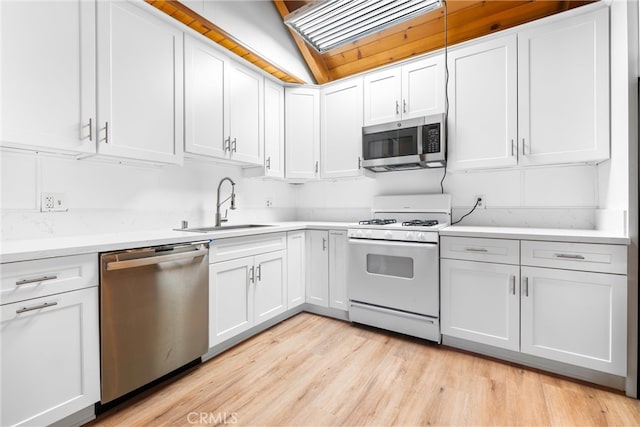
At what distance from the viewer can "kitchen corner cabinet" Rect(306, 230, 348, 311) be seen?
2.71 m

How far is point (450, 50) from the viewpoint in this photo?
7.99ft

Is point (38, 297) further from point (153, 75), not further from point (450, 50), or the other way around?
point (450, 50)

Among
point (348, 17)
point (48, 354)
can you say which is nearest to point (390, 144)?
point (348, 17)

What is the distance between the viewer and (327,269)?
9.18 feet

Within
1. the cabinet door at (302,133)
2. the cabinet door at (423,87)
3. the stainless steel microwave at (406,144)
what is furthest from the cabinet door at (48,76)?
the cabinet door at (423,87)

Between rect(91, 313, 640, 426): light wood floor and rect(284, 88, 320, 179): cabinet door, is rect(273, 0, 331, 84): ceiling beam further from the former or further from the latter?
rect(91, 313, 640, 426): light wood floor

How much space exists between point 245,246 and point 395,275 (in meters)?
1.21

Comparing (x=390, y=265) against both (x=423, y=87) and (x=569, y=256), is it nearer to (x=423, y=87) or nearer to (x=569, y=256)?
(x=569, y=256)

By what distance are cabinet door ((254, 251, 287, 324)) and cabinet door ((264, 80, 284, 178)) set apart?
2.83 ft

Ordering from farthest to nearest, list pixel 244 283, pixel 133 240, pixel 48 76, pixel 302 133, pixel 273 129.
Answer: pixel 302 133 → pixel 273 129 → pixel 244 283 → pixel 133 240 → pixel 48 76

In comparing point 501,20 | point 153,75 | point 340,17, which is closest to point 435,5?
point 340,17

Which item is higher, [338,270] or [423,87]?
[423,87]

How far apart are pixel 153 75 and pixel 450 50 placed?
7.39 ft

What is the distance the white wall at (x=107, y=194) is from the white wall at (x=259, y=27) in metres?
1.15
